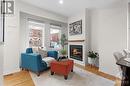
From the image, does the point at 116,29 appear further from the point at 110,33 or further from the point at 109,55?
the point at 109,55

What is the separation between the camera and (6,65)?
3365 mm

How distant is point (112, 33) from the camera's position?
3627 mm

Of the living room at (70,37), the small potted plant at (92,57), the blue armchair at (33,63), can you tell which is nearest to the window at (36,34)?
the living room at (70,37)

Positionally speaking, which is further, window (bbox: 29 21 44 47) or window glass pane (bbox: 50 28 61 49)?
window glass pane (bbox: 50 28 61 49)

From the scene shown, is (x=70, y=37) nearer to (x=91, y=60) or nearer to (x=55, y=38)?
(x=55, y=38)

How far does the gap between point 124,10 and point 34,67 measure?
345 centimetres

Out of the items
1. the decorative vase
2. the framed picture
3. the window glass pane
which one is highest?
the framed picture

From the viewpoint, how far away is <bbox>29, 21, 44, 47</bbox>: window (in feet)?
16.2

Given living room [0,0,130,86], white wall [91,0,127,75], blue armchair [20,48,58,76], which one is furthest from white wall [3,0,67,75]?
white wall [91,0,127,75]

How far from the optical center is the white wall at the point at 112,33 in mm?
3334

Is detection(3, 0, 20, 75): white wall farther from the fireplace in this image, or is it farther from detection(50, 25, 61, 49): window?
the fireplace

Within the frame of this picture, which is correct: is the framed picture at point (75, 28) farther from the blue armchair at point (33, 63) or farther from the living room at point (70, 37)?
the blue armchair at point (33, 63)

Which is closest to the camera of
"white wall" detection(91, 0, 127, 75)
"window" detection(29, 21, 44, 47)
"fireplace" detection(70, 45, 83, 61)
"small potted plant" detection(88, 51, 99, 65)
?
"white wall" detection(91, 0, 127, 75)

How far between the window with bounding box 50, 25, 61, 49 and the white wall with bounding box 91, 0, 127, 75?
2773 mm
